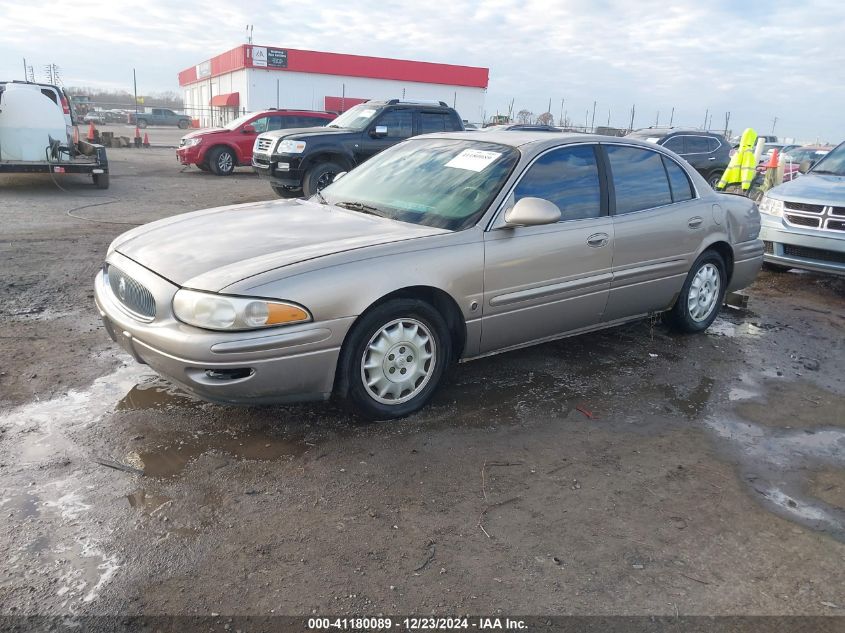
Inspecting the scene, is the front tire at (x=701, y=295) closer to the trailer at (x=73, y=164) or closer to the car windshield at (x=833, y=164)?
the car windshield at (x=833, y=164)

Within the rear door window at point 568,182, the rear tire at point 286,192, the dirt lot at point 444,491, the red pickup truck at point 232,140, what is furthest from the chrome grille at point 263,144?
the rear door window at point 568,182

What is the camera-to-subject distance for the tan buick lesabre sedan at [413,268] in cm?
327

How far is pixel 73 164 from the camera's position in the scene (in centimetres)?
1230

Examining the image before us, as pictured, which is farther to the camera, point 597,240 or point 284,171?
point 284,171

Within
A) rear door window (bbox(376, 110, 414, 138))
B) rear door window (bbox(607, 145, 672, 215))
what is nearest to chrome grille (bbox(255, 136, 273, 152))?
rear door window (bbox(376, 110, 414, 138))

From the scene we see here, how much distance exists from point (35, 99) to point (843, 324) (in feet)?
44.2

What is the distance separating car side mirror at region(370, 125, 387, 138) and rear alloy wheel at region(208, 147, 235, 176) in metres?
6.76

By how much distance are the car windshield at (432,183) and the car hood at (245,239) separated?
146 mm

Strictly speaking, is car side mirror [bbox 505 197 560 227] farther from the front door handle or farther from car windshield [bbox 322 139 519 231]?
the front door handle

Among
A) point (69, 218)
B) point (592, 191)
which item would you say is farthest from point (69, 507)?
point (69, 218)

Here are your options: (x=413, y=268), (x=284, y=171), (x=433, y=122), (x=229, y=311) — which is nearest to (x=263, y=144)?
(x=284, y=171)

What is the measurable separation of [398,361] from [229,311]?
996 millimetres

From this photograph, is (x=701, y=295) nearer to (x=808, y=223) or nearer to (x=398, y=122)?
(x=808, y=223)

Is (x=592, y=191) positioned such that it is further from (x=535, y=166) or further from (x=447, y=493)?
(x=447, y=493)
